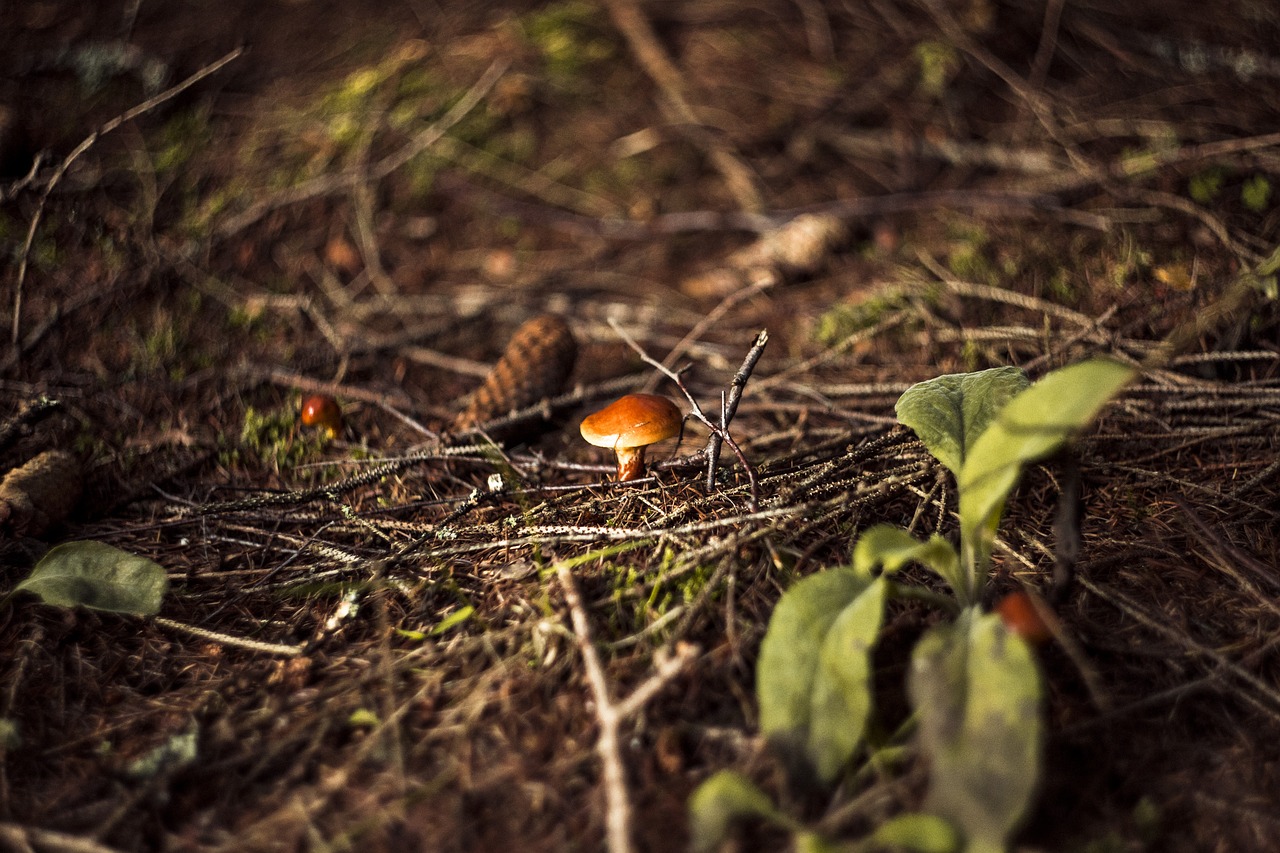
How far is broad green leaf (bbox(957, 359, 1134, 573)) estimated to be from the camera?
4.56 ft

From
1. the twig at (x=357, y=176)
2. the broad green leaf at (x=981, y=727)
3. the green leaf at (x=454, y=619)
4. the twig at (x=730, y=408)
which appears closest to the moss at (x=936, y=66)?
the twig at (x=357, y=176)

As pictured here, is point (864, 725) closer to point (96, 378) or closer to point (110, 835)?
point (110, 835)

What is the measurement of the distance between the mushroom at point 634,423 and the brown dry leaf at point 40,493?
1481mm

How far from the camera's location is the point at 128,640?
186 centimetres

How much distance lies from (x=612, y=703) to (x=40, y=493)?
1.73m

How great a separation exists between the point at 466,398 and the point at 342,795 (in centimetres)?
164

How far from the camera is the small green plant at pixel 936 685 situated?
118cm

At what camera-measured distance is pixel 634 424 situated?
197 cm

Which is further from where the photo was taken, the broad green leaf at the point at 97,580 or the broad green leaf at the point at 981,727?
the broad green leaf at the point at 97,580

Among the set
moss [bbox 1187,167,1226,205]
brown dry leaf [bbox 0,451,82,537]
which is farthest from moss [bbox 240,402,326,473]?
moss [bbox 1187,167,1226,205]

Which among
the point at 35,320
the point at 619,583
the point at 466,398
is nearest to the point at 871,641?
the point at 619,583

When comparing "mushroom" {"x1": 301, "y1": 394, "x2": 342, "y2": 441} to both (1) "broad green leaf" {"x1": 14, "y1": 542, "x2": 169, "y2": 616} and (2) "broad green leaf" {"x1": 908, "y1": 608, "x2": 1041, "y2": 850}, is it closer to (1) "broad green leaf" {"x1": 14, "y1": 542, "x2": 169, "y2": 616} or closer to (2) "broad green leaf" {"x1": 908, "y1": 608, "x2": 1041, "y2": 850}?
(1) "broad green leaf" {"x1": 14, "y1": 542, "x2": 169, "y2": 616}

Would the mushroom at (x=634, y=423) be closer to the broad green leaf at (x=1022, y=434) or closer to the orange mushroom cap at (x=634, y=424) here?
the orange mushroom cap at (x=634, y=424)

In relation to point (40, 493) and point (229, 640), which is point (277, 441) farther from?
point (229, 640)
